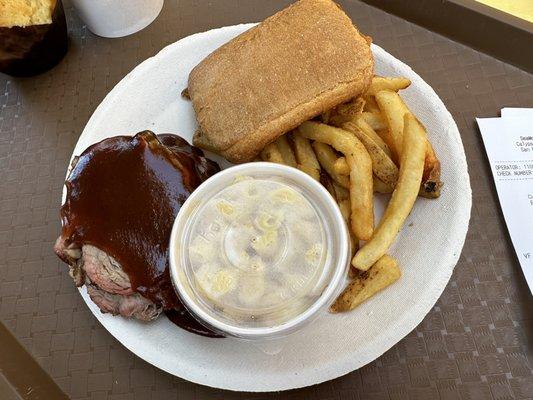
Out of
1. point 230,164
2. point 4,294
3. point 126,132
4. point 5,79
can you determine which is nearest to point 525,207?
point 230,164

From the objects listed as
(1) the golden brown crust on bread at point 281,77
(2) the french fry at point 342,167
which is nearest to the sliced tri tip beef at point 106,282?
(1) the golden brown crust on bread at point 281,77

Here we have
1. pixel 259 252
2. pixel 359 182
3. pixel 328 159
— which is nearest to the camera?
pixel 259 252

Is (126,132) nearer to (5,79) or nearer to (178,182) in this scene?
(178,182)

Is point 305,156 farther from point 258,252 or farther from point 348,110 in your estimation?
point 258,252

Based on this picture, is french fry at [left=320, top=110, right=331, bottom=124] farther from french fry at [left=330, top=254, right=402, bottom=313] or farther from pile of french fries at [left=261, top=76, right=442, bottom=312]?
french fry at [left=330, top=254, right=402, bottom=313]

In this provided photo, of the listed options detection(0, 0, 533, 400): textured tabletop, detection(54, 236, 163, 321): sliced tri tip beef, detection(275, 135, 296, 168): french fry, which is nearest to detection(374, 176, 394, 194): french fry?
detection(275, 135, 296, 168): french fry

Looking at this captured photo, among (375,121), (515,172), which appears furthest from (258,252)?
(515,172)

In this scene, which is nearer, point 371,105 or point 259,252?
point 259,252
